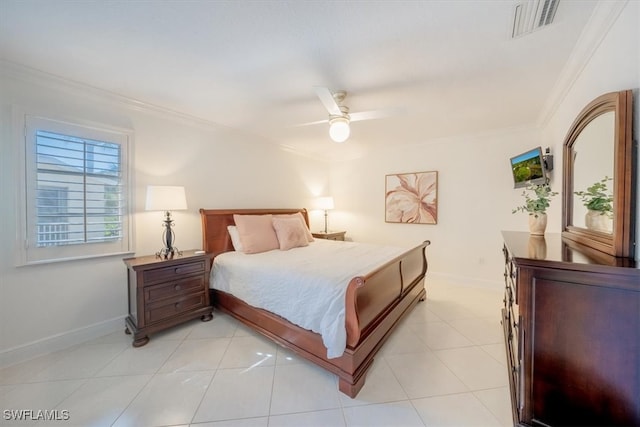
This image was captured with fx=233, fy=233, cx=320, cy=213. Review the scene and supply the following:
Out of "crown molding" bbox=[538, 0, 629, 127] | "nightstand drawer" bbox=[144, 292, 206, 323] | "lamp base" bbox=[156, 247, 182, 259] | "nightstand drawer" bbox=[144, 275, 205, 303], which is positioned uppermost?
"crown molding" bbox=[538, 0, 629, 127]

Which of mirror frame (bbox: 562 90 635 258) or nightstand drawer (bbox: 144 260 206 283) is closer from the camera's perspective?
mirror frame (bbox: 562 90 635 258)

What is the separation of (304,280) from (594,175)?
211 cm

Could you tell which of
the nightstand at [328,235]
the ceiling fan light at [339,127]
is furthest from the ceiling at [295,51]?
the nightstand at [328,235]

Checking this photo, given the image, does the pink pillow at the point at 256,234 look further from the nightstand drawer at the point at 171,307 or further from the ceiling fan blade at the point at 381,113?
the ceiling fan blade at the point at 381,113

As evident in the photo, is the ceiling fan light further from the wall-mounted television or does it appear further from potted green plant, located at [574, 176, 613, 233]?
the wall-mounted television

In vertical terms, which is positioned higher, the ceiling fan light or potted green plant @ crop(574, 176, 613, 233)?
the ceiling fan light

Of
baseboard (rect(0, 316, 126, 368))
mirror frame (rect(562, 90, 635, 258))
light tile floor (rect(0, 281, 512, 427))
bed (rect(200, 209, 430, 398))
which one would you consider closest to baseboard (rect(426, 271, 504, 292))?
bed (rect(200, 209, 430, 398))

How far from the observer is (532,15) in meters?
1.41

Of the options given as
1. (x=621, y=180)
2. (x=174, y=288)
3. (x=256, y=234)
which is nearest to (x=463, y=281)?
(x=621, y=180)

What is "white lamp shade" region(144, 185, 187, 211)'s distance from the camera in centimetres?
241

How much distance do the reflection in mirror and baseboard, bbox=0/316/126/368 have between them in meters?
4.07

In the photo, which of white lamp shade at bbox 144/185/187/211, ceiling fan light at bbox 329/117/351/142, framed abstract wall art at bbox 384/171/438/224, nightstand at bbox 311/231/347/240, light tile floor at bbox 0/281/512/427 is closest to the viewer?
light tile floor at bbox 0/281/512/427

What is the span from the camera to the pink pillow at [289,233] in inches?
125

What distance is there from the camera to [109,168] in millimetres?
2398
